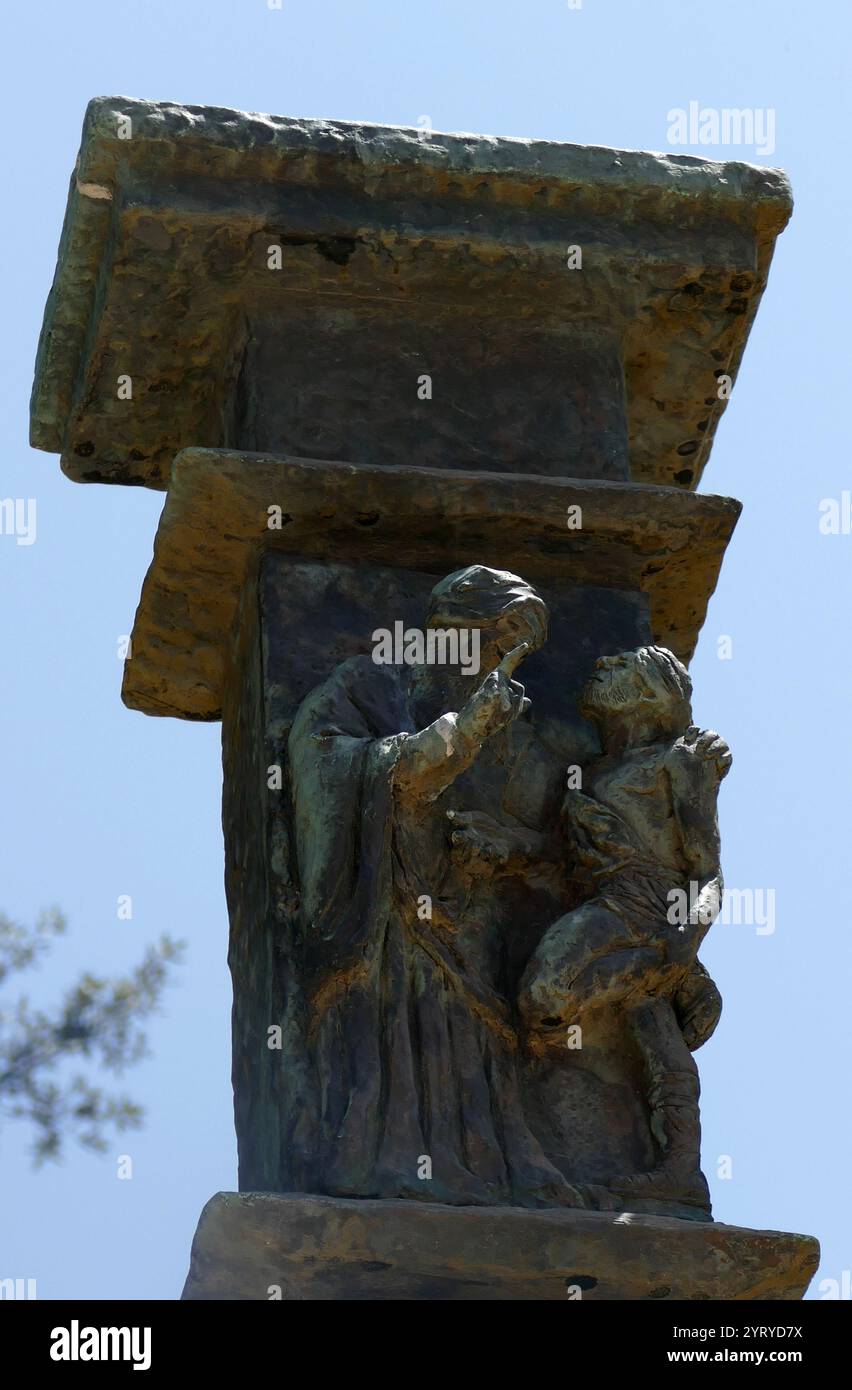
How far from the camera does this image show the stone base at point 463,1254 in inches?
268

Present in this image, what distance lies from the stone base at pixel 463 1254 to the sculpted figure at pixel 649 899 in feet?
0.72

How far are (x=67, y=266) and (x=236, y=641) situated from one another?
978 mm

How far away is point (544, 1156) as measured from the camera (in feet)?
23.6

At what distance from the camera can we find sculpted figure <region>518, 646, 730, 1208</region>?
24.1 feet

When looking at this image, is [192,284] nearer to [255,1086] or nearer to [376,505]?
[376,505]

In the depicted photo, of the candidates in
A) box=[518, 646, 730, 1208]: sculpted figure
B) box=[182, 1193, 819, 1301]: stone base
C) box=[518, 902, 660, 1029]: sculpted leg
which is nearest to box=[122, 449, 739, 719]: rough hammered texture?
box=[518, 646, 730, 1208]: sculpted figure

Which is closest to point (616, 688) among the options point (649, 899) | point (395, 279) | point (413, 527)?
point (649, 899)

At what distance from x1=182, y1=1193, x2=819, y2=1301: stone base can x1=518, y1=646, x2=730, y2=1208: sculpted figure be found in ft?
0.72

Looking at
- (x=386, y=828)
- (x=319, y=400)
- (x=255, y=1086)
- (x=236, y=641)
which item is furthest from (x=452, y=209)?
(x=255, y=1086)

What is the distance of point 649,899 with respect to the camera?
7512mm

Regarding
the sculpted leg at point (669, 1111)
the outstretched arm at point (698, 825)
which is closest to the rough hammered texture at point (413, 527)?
the outstretched arm at point (698, 825)

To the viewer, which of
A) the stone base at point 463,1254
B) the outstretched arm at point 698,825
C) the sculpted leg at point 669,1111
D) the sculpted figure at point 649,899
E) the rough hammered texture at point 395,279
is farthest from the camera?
the rough hammered texture at point 395,279

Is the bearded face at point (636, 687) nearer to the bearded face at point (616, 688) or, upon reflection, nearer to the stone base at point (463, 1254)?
the bearded face at point (616, 688)
